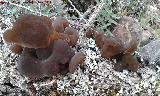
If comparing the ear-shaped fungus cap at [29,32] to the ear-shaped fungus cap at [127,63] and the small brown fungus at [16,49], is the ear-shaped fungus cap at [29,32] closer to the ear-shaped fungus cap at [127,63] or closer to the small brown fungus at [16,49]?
the small brown fungus at [16,49]

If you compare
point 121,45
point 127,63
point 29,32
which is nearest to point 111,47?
point 121,45

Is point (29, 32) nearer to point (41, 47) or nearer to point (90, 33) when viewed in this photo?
point (41, 47)

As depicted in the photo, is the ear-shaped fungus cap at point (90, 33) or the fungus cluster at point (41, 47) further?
the ear-shaped fungus cap at point (90, 33)

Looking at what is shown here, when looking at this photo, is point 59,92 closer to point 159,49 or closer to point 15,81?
point 15,81

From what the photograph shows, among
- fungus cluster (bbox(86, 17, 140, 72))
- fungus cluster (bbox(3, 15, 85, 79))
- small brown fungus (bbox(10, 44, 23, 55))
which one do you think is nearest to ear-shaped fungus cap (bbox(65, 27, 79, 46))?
fungus cluster (bbox(3, 15, 85, 79))

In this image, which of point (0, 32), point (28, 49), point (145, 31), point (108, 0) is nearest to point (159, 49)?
point (145, 31)

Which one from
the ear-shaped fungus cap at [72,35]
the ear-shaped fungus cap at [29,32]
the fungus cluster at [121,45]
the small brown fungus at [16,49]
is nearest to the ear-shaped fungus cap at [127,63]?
the fungus cluster at [121,45]

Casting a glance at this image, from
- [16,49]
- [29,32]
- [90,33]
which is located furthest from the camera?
[90,33]
